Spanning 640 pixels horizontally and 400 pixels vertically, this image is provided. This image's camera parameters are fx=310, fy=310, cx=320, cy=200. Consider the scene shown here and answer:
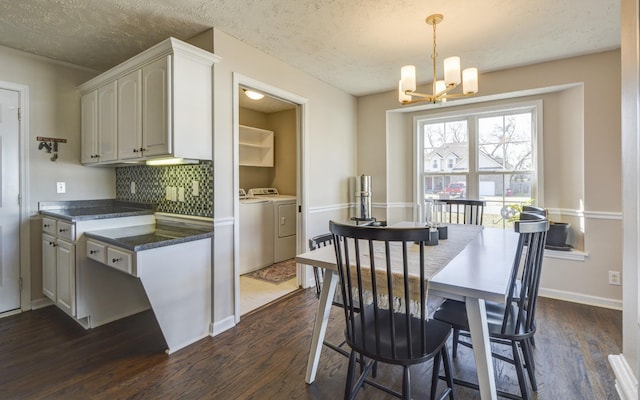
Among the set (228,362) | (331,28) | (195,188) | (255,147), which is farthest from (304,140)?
(228,362)

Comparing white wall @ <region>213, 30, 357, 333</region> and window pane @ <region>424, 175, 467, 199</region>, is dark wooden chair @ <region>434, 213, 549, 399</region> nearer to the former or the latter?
white wall @ <region>213, 30, 357, 333</region>

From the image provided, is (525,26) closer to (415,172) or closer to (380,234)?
(415,172)

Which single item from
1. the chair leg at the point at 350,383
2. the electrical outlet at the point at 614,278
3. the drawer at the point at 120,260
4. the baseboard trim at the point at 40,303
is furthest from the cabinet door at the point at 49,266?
the electrical outlet at the point at 614,278

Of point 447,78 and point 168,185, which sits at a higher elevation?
point 447,78

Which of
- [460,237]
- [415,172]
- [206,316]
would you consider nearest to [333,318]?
[206,316]

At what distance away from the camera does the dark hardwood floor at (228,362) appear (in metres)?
1.78

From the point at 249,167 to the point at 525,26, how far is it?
4.03 m

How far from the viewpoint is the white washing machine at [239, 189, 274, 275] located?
4.05 metres

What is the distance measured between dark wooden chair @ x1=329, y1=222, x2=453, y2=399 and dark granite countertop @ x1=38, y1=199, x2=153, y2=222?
7.32 ft

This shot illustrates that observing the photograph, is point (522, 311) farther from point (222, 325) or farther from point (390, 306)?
point (222, 325)

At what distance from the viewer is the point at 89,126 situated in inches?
120

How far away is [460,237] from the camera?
2.27 meters

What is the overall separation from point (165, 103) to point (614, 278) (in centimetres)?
423

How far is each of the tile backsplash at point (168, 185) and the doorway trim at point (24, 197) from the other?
76cm
